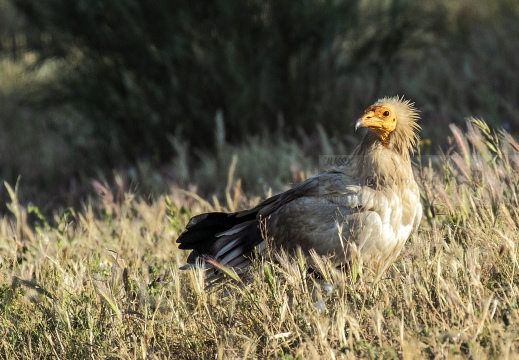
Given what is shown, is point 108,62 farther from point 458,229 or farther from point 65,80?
point 458,229

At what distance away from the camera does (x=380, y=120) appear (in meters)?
4.14

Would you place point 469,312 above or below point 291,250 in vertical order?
above

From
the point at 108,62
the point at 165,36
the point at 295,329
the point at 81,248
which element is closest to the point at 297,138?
the point at 165,36

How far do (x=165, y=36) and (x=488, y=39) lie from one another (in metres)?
4.74

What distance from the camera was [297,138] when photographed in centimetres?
893

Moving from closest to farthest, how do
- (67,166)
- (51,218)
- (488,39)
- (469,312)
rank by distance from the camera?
(469,312) < (51,218) < (67,166) < (488,39)

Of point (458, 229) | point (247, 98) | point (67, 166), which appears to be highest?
point (458, 229)

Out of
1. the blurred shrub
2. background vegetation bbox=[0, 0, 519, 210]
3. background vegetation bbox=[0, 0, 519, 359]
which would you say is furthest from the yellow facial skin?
the blurred shrub

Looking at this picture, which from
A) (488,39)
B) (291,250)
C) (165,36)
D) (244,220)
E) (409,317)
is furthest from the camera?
(488,39)

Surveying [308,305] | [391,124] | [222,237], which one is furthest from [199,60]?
[308,305]

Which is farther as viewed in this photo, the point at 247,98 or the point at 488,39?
the point at 488,39

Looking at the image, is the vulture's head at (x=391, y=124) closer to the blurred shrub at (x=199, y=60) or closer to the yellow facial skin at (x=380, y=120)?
the yellow facial skin at (x=380, y=120)

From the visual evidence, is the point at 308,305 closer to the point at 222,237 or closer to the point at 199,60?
the point at 222,237

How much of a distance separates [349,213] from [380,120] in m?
0.56
